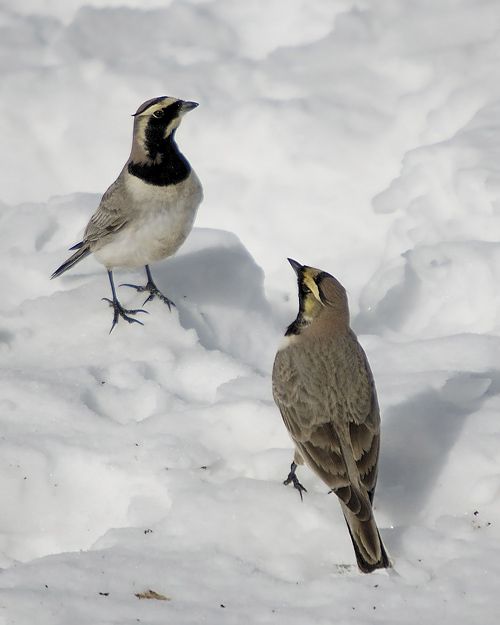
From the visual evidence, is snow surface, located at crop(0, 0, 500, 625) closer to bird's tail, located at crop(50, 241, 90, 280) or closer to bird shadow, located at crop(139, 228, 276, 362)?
bird shadow, located at crop(139, 228, 276, 362)

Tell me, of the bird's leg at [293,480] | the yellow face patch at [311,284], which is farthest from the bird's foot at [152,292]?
the bird's leg at [293,480]

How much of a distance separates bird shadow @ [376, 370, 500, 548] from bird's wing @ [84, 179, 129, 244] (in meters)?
2.12

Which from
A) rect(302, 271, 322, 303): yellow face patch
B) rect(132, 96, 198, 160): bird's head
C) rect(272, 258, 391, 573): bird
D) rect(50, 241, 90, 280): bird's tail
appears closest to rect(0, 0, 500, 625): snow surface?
rect(50, 241, 90, 280): bird's tail

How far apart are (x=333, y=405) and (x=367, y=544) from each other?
0.75m

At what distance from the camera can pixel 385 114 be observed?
30.8ft

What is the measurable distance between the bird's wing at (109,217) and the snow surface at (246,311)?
1.42 ft

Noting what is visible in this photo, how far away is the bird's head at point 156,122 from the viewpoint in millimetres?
6777

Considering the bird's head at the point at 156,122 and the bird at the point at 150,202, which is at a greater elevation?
the bird's head at the point at 156,122

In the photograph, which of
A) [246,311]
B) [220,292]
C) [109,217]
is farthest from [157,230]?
[246,311]

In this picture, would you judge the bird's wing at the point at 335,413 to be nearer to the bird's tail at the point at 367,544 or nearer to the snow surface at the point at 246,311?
the bird's tail at the point at 367,544

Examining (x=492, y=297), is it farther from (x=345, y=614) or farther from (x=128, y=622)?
(x=128, y=622)

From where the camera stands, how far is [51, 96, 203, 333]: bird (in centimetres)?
682

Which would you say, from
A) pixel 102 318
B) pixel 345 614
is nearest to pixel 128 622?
pixel 345 614

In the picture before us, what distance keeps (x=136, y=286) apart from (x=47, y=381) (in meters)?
1.23
